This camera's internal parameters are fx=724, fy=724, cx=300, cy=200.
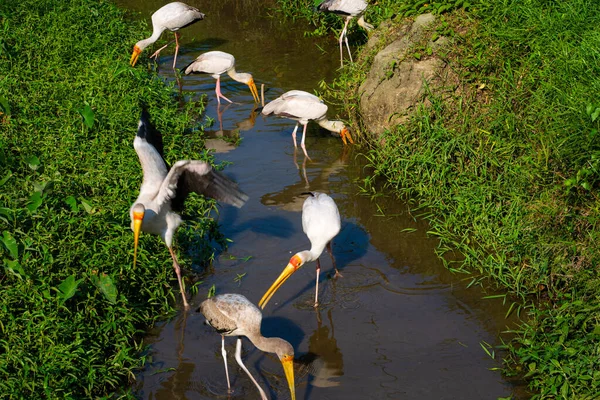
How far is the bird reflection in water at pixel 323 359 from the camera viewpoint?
16.5ft

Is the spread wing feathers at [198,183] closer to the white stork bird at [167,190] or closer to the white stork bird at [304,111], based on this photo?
the white stork bird at [167,190]

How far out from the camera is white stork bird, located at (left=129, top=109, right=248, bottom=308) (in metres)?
5.51

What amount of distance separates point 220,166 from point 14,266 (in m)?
3.38

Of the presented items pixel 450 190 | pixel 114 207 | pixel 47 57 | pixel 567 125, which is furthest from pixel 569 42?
pixel 47 57

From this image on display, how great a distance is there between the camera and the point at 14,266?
4.92m

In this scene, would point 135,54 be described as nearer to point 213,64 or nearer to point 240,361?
point 213,64

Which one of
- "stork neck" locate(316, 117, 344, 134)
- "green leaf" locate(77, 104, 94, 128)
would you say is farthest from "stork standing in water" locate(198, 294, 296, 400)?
"stork neck" locate(316, 117, 344, 134)

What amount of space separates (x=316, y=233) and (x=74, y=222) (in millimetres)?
1958

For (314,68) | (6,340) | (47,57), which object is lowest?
(314,68)

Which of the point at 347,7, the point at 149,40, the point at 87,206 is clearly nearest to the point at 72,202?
the point at 87,206

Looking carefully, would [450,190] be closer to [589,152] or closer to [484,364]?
[589,152]

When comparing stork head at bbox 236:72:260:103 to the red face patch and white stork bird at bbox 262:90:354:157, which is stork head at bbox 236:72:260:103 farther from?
the red face patch

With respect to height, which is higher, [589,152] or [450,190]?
[589,152]

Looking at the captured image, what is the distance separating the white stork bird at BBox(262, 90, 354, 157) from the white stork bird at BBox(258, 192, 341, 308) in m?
2.36
